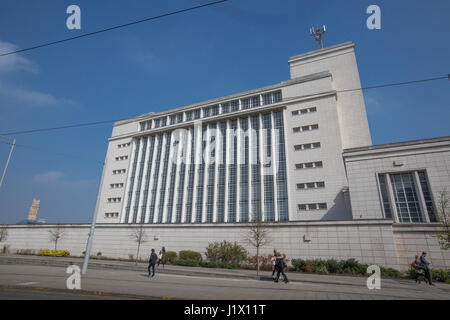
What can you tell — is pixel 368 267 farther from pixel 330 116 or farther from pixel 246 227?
pixel 330 116

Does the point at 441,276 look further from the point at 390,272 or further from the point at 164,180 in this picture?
the point at 164,180

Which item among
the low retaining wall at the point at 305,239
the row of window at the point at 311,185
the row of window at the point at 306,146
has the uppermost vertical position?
the row of window at the point at 306,146

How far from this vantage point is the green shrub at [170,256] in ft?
84.9

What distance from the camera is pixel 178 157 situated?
137 feet

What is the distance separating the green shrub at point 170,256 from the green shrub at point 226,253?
3.92 meters

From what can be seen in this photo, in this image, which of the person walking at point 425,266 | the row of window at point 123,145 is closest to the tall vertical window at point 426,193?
the person walking at point 425,266

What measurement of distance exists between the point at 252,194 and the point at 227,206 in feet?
13.9

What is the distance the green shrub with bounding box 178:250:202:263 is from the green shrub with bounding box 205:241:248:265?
981mm

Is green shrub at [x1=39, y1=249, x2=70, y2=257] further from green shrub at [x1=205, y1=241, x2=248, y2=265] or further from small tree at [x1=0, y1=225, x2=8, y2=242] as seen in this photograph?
green shrub at [x1=205, y1=241, x2=248, y2=265]

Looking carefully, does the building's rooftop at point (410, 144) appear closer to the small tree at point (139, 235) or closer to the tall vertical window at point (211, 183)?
the tall vertical window at point (211, 183)

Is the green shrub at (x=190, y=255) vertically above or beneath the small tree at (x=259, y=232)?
beneath

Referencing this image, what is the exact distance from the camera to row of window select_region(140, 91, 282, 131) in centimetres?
3916

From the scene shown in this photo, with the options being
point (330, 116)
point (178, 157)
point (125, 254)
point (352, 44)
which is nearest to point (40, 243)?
point (125, 254)
